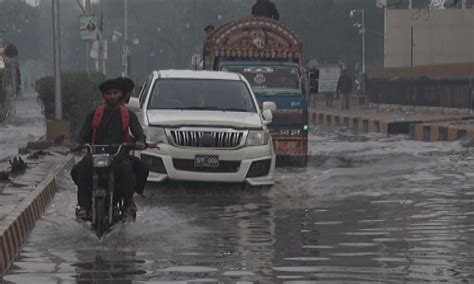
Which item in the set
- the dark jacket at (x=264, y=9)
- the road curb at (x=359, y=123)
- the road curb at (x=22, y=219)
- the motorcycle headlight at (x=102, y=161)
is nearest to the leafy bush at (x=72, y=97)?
the dark jacket at (x=264, y=9)

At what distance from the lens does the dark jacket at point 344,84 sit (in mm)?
57094

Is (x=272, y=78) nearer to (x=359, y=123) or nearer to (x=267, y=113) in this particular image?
(x=267, y=113)

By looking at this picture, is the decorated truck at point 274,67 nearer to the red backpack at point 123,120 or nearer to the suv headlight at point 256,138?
the suv headlight at point 256,138

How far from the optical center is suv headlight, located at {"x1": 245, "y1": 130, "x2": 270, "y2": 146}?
1672 centimetres

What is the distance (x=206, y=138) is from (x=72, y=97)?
49.7 feet

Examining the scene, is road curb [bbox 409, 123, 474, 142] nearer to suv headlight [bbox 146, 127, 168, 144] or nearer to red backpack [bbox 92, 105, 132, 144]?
suv headlight [bbox 146, 127, 168, 144]

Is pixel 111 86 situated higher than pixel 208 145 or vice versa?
pixel 111 86

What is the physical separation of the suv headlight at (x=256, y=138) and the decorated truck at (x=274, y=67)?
6410 millimetres

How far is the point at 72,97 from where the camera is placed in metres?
31.1

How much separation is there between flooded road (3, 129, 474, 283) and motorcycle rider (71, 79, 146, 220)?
0.40 m

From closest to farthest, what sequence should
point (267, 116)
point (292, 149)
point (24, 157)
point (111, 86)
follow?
point (111, 86)
point (267, 116)
point (24, 157)
point (292, 149)

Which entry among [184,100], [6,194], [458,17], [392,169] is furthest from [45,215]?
[458,17]

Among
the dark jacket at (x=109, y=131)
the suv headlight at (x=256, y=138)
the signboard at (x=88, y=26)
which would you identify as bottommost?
the suv headlight at (x=256, y=138)

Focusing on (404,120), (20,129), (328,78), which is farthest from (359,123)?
(328,78)
